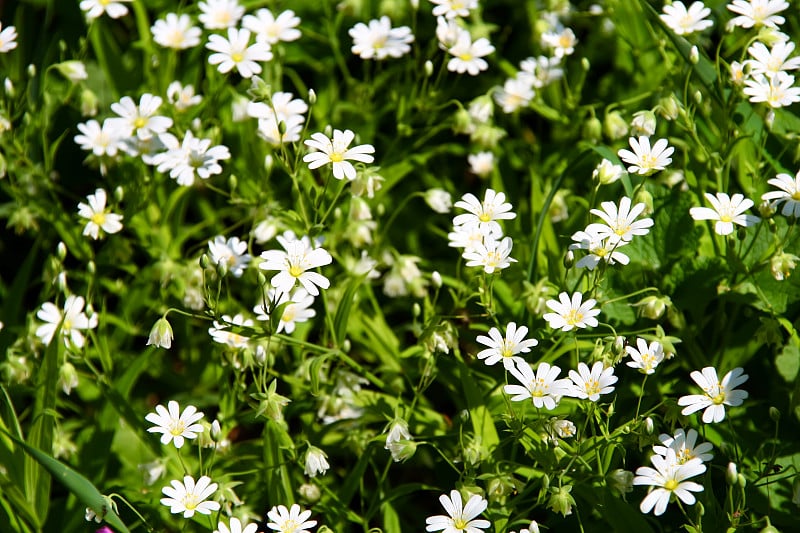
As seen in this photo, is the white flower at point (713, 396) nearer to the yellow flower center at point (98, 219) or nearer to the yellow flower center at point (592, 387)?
the yellow flower center at point (592, 387)

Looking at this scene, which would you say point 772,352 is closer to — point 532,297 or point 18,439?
point 532,297

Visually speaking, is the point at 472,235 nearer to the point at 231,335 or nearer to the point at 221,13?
the point at 231,335

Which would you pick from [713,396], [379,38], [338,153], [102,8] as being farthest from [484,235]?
[102,8]

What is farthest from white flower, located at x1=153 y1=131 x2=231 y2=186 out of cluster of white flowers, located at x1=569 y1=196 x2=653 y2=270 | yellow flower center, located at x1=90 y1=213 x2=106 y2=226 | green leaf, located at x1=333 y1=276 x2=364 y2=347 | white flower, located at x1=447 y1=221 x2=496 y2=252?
cluster of white flowers, located at x1=569 y1=196 x2=653 y2=270

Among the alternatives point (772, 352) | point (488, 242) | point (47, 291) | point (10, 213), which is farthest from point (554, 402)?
point (10, 213)

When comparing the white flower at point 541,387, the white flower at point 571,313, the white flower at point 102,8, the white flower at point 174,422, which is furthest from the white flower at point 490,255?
the white flower at point 102,8

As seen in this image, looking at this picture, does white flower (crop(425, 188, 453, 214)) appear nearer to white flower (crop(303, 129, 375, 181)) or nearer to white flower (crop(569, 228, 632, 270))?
white flower (crop(303, 129, 375, 181))
